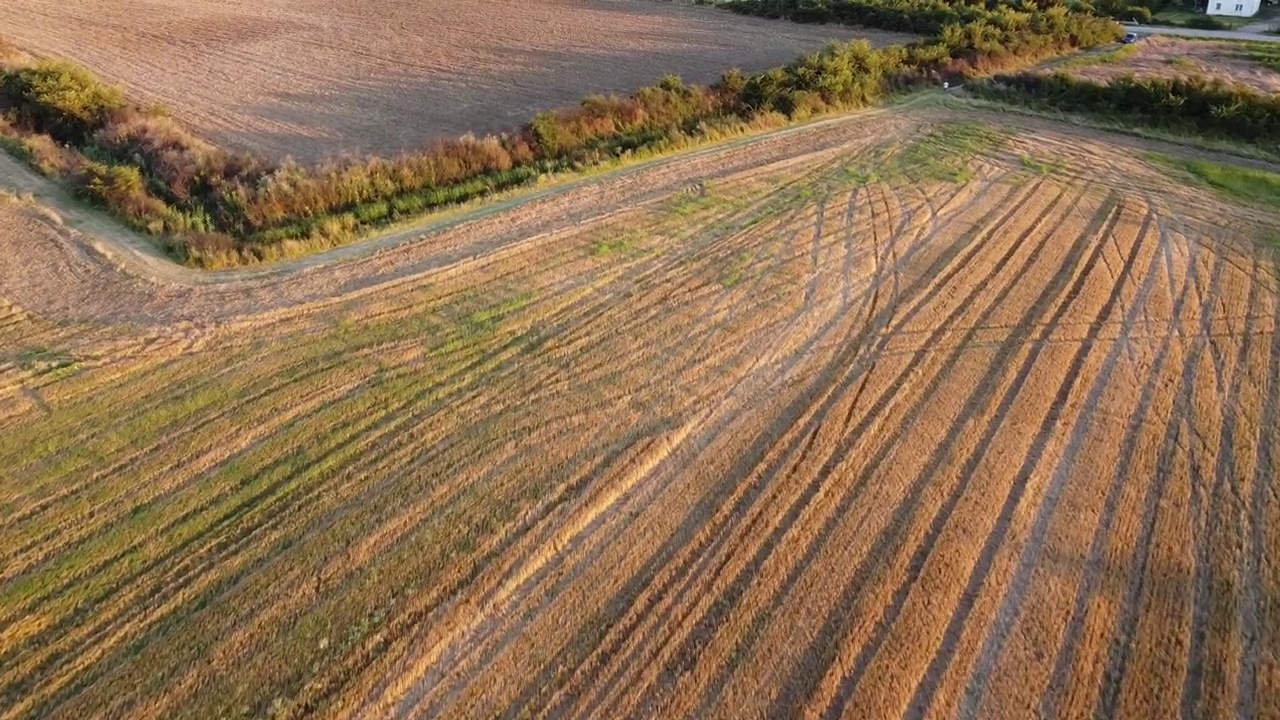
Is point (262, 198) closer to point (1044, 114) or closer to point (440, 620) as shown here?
point (440, 620)

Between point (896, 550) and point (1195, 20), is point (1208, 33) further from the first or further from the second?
point (896, 550)

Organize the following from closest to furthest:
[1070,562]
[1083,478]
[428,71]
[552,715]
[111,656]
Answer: [552,715], [111,656], [1070,562], [1083,478], [428,71]

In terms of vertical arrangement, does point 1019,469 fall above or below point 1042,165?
below

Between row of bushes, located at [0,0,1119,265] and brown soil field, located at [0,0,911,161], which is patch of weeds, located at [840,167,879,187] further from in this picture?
brown soil field, located at [0,0,911,161]

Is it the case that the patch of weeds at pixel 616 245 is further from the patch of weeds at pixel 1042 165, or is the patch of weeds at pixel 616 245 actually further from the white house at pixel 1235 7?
the white house at pixel 1235 7

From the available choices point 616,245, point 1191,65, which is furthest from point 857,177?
point 1191,65

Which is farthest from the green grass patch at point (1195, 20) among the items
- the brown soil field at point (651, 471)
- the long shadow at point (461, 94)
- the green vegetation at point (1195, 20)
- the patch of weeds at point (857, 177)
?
the patch of weeds at point (857, 177)

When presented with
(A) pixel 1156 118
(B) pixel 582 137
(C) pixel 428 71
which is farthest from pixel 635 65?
(A) pixel 1156 118
